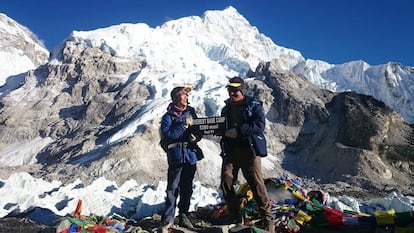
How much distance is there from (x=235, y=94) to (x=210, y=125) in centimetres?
39

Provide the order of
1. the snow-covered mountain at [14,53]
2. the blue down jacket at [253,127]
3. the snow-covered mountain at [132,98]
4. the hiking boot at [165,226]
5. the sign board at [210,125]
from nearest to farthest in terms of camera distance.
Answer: the hiking boot at [165,226] → the blue down jacket at [253,127] → the sign board at [210,125] → the snow-covered mountain at [132,98] → the snow-covered mountain at [14,53]

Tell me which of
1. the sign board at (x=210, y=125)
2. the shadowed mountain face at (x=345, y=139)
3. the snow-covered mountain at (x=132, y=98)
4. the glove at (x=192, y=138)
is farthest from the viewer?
the snow-covered mountain at (x=132, y=98)

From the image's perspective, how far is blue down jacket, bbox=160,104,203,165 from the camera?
4660 mm

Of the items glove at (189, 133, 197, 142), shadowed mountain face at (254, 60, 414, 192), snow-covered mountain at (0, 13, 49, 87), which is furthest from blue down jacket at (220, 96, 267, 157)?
snow-covered mountain at (0, 13, 49, 87)

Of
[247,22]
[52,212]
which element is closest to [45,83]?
[52,212]

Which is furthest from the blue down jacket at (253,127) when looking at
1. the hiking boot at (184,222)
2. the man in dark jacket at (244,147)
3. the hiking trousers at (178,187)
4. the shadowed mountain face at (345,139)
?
the shadowed mountain face at (345,139)

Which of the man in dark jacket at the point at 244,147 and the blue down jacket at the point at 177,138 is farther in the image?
the blue down jacket at the point at 177,138

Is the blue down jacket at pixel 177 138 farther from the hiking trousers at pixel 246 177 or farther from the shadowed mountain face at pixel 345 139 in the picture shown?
the shadowed mountain face at pixel 345 139

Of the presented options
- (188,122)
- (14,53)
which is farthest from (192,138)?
(14,53)

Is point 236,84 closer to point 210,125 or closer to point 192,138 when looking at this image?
point 210,125

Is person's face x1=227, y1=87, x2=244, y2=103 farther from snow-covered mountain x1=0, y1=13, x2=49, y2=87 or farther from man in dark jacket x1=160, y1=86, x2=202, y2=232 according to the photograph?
snow-covered mountain x1=0, y1=13, x2=49, y2=87

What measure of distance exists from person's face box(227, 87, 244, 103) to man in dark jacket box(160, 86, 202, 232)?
53 centimetres

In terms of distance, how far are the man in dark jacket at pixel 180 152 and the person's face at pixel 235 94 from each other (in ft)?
1.73

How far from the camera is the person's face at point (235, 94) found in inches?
173
